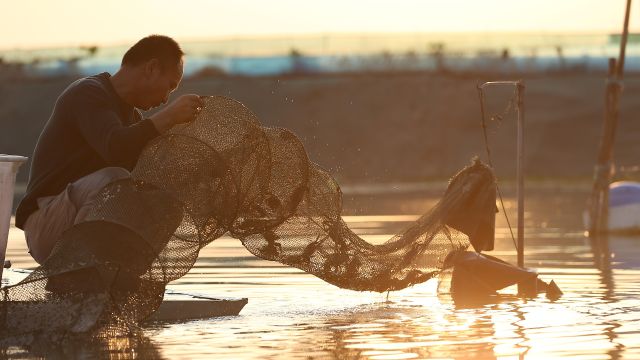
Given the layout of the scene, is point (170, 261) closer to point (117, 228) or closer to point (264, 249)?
point (117, 228)

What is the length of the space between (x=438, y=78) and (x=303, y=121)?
654cm

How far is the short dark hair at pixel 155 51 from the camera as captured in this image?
1207cm

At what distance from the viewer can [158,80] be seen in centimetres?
1211

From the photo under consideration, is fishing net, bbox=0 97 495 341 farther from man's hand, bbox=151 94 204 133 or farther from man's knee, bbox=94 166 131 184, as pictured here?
man's hand, bbox=151 94 204 133

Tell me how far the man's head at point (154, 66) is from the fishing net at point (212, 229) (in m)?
0.32

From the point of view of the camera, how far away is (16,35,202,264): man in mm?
11797

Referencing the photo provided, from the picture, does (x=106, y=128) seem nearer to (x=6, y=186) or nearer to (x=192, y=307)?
(x=6, y=186)

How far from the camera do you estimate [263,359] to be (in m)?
10.5

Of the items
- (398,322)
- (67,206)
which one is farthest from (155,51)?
(398,322)

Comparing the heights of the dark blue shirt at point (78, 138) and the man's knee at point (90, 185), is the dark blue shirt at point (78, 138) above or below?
above

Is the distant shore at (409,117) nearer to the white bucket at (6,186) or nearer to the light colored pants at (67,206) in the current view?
the white bucket at (6,186)

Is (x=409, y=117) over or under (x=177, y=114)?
under

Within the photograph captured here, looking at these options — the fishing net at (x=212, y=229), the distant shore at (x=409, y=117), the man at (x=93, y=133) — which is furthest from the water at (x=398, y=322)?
the distant shore at (x=409, y=117)

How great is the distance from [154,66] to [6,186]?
1.22 m
